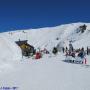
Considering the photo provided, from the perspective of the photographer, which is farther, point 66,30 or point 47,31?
point 47,31

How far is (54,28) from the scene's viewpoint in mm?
176375

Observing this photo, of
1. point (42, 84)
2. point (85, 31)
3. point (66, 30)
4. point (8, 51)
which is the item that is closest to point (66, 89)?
point (42, 84)

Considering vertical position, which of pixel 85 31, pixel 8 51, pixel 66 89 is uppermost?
pixel 85 31

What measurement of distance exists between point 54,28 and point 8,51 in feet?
486

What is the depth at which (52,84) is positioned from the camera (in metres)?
15.5

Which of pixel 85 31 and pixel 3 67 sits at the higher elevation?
pixel 85 31

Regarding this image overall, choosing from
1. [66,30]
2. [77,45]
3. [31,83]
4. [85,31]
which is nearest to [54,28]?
[66,30]

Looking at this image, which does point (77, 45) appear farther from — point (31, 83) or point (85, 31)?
point (31, 83)

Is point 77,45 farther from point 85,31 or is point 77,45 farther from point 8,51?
point 8,51

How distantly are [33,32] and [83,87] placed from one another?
165183 millimetres

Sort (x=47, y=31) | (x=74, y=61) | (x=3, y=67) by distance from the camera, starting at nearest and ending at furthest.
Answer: (x=3, y=67)
(x=74, y=61)
(x=47, y=31)

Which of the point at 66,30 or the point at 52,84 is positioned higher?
the point at 66,30

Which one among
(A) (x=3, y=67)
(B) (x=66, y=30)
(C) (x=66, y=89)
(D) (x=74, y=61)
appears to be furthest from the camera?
(B) (x=66, y=30)

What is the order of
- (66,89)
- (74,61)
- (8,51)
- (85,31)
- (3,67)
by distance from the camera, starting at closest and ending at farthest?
(66,89) → (3,67) → (8,51) → (74,61) → (85,31)
